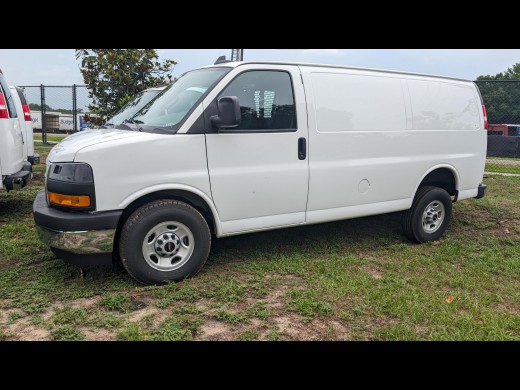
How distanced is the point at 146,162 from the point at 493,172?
1103 centimetres

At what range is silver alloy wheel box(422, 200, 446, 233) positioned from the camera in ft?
18.3

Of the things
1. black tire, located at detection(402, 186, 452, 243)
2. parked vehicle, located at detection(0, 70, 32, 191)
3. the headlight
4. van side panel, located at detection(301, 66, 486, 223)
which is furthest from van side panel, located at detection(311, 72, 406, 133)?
parked vehicle, located at detection(0, 70, 32, 191)

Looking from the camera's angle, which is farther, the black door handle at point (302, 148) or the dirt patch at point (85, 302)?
the black door handle at point (302, 148)

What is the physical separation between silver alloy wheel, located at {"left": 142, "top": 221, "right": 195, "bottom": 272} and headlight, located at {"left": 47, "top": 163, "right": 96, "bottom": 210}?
59 cm

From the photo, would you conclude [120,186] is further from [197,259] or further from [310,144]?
[310,144]

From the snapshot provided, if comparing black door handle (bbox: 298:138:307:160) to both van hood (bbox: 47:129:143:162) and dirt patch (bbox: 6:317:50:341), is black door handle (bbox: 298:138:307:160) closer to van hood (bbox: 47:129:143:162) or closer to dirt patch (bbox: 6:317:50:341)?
van hood (bbox: 47:129:143:162)

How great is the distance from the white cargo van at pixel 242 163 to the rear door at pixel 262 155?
1 cm

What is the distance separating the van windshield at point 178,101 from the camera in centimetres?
402

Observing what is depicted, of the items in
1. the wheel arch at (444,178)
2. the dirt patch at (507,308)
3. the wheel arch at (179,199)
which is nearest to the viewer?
the dirt patch at (507,308)

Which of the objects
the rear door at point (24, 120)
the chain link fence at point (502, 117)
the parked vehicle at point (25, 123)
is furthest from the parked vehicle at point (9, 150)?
the chain link fence at point (502, 117)

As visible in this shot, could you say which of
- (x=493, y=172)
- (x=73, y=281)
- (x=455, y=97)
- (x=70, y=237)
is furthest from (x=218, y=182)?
(x=493, y=172)

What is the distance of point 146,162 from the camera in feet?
12.3

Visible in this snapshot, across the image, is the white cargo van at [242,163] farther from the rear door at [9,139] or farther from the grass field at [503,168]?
the grass field at [503,168]

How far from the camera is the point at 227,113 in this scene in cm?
388
